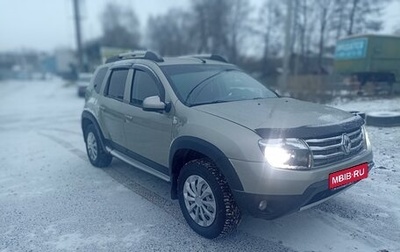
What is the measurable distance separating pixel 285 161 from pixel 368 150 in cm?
117

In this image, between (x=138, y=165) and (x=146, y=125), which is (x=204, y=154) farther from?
(x=138, y=165)

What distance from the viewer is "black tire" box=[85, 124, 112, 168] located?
513cm

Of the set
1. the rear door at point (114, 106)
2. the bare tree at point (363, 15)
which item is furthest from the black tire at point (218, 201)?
the bare tree at point (363, 15)

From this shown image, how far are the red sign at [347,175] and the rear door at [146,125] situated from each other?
5.50 ft

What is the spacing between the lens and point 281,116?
116 inches

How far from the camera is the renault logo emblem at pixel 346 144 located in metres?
2.81

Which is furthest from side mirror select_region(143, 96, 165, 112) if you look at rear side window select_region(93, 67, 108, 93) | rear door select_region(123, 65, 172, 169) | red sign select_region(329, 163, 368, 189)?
rear side window select_region(93, 67, 108, 93)

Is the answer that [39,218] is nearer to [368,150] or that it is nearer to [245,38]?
[368,150]

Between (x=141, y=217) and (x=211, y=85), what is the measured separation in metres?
1.77

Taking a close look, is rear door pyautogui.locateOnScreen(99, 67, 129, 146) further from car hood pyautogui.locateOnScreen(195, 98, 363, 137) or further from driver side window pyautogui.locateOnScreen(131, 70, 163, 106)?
car hood pyautogui.locateOnScreen(195, 98, 363, 137)

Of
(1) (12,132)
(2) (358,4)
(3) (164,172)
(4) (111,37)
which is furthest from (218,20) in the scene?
(3) (164,172)

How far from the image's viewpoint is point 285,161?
8.43 ft

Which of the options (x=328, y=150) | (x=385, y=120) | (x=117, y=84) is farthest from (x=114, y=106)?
(x=385, y=120)

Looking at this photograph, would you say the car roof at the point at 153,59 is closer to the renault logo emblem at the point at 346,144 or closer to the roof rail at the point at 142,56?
the roof rail at the point at 142,56
